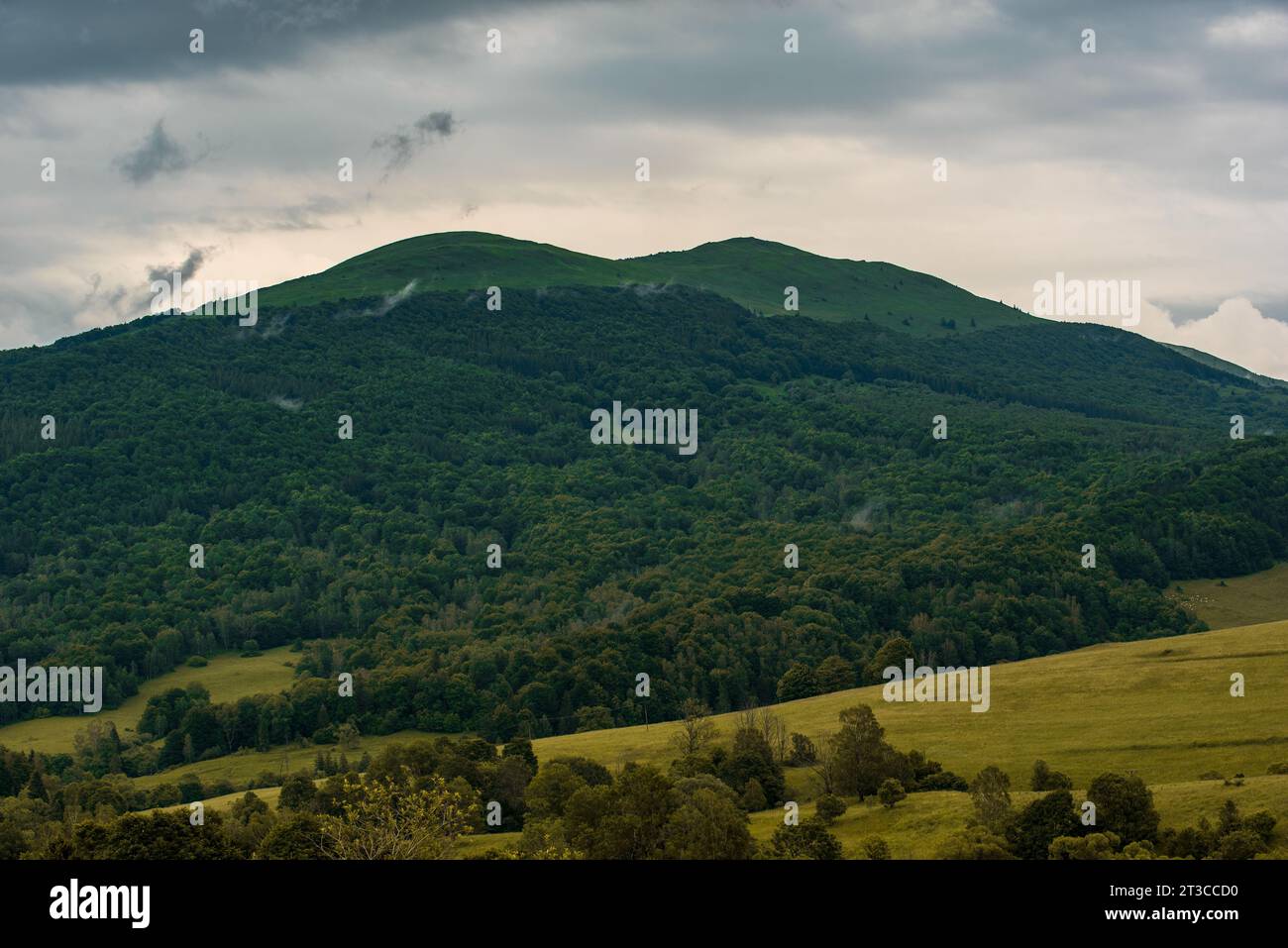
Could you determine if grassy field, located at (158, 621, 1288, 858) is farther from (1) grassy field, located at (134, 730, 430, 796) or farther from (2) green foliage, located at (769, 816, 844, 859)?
(2) green foliage, located at (769, 816, 844, 859)

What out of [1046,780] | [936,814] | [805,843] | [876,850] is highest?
[1046,780]

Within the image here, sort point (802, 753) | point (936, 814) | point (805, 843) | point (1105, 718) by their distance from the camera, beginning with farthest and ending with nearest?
point (1105, 718)
point (802, 753)
point (936, 814)
point (805, 843)

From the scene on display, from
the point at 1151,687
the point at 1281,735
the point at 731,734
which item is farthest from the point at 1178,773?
the point at 731,734

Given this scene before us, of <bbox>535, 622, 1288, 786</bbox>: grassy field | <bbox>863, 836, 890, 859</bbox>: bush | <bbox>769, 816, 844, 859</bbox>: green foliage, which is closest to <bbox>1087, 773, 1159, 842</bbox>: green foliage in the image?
<bbox>863, 836, 890, 859</bbox>: bush

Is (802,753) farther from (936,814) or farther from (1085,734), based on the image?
(936,814)

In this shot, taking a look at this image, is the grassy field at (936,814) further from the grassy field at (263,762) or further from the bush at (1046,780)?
the grassy field at (263,762)

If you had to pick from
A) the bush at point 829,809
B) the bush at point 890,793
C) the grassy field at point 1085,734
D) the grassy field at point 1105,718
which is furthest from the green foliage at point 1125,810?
the grassy field at point 1105,718

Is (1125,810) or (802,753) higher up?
(1125,810)

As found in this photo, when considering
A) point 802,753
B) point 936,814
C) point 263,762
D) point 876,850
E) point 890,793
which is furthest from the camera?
point 263,762

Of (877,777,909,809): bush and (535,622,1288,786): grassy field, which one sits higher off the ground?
(535,622,1288,786): grassy field

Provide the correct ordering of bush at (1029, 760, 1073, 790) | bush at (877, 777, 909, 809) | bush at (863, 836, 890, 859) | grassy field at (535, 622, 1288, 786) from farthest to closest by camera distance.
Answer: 1. grassy field at (535, 622, 1288, 786)
2. bush at (1029, 760, 1073, 790)
3. bush at (877, 777, 909, 809)
4. bush at (863, 836, 890, 859)

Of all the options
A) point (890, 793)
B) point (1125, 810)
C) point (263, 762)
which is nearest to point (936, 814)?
point (890, 793)
